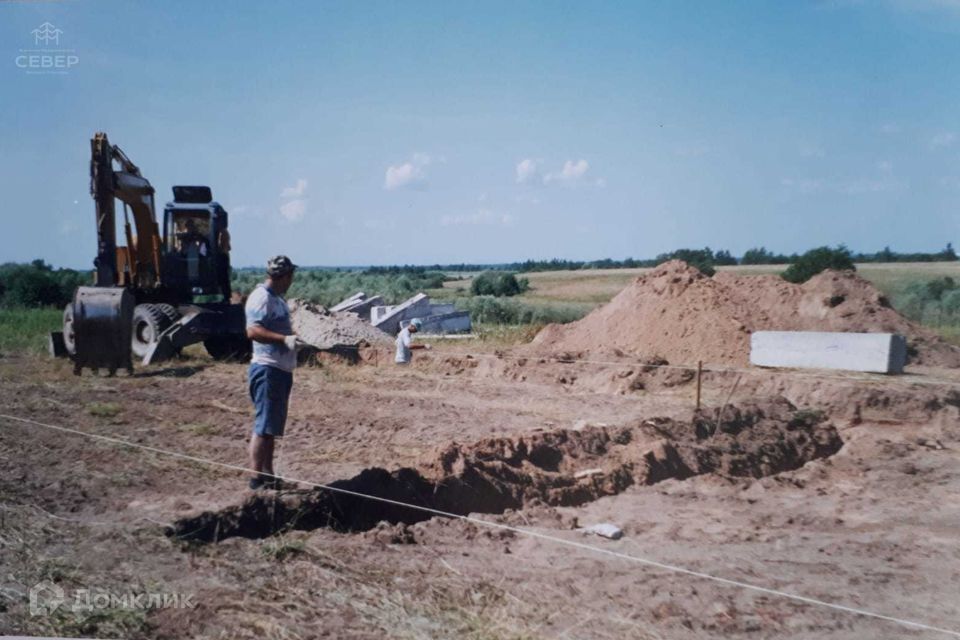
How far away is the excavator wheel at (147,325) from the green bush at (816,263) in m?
10.1

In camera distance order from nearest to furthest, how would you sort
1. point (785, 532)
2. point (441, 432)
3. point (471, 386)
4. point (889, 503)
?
point (785, 532)
point (889, 503)
point (441, 432)
point (471, 386)

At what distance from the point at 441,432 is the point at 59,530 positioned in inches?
156

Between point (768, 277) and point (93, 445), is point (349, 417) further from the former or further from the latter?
point (768, 277)

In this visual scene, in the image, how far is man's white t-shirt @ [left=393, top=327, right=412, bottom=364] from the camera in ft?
38.8

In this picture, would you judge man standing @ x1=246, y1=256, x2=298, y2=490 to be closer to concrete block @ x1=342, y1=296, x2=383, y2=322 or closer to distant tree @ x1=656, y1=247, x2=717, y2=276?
distant tree @ x1=656, y1=247, x2=717, y2=276

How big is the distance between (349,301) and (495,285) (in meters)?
3.47

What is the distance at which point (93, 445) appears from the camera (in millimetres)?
6258

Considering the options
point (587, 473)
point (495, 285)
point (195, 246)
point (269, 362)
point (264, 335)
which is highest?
point (195, 246)

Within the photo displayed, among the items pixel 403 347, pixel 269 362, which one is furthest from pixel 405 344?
pixel 269 362

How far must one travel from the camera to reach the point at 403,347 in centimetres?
1201

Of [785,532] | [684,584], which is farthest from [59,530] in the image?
[785,532]

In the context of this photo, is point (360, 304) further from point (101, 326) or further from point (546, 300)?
point (101, 326)

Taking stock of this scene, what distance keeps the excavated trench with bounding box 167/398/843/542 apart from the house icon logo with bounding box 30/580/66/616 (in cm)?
69

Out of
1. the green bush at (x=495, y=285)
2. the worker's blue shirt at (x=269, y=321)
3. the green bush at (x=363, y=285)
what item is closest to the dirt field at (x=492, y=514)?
the worker's blue shirt at (x=269, y=321)
